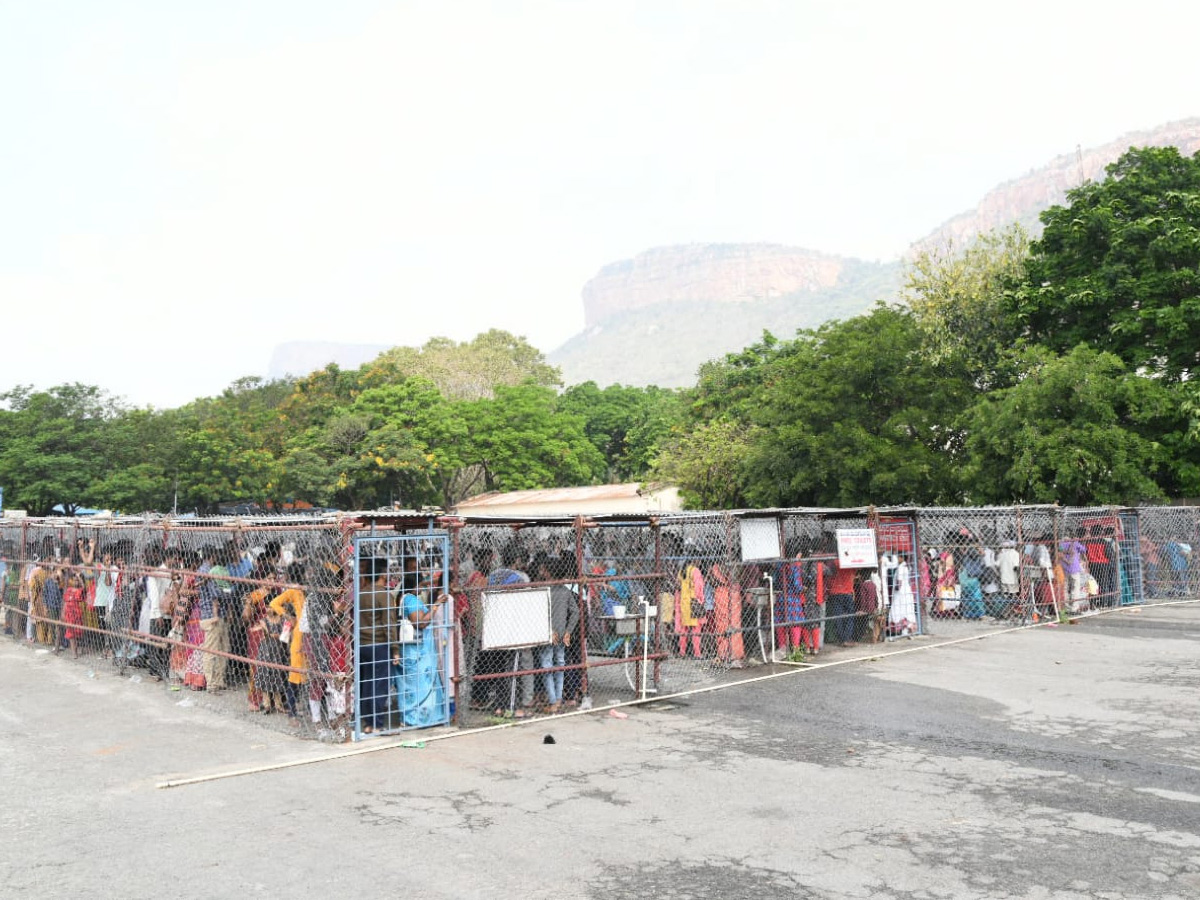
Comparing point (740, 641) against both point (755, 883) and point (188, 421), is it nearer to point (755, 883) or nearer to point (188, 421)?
point (755, 883)

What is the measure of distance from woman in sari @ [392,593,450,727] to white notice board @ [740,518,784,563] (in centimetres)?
524

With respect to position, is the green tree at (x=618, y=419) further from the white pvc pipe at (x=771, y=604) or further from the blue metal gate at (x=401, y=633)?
the blue metal gate at (x=401, y=633)

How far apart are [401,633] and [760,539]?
6131mm

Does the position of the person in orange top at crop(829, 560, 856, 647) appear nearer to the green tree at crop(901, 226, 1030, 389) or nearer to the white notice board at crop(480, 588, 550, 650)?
the white notice board at crop(480, 588, 550, 650)

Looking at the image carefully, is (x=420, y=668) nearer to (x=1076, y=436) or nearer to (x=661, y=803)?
(x=661, y=803)

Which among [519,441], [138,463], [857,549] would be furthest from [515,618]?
[519,441]

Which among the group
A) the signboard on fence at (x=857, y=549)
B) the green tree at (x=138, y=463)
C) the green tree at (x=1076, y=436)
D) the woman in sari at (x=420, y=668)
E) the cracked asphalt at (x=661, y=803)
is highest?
the green tree at (x=138, y=463)

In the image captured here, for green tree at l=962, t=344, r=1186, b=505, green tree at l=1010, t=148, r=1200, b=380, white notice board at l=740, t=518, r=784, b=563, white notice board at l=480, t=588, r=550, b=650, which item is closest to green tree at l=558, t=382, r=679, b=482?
green tree at l=1010, t=148, r=1200, b=380

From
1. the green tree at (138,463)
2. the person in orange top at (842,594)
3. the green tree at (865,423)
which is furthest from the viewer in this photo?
the green tree at (138,463)

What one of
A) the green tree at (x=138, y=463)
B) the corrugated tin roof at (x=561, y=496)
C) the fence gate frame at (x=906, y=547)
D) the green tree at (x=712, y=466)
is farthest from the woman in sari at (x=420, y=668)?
the green tree at (x=138, y=463)

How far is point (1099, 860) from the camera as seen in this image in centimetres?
598

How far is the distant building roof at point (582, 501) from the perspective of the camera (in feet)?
147

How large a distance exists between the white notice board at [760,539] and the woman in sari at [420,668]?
206 inches

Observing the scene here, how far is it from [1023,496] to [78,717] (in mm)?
26098
